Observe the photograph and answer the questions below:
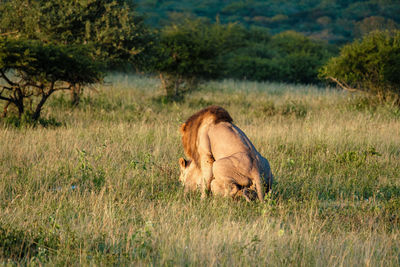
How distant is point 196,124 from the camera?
5613 millimetres

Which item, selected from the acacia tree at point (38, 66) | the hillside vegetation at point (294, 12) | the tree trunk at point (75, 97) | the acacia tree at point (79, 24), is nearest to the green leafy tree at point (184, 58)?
the acacia tree at point (79, 24)

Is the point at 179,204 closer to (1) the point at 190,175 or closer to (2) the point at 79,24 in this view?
(1) the point at 190,175

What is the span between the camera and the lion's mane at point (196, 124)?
5.50 metres

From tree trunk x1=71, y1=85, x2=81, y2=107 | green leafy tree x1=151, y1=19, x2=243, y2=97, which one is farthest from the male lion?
green leafy tree x1=151, y1=19, x2=243, y2=97

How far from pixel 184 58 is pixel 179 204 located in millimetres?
12993

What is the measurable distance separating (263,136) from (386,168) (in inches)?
110

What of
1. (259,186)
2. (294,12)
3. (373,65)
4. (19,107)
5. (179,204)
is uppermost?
(294,12)

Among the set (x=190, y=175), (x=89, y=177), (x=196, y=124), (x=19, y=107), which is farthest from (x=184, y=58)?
(x=190, y=175)

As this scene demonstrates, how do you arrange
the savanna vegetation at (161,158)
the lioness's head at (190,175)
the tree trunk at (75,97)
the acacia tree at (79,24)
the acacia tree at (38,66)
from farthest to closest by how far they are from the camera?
the acacia tree at (79,24), the tree trunk at (75,97), the acacia tree at (38,66), the lioness's head at (190,175), the savanna vegetation at (161,158)

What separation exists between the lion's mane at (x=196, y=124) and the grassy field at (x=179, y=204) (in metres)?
0.59

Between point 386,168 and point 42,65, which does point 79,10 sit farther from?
point 386,168

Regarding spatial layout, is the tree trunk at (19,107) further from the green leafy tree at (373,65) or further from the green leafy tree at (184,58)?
the green leafy tree at (373,65)

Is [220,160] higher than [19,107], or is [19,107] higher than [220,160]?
[220,160]

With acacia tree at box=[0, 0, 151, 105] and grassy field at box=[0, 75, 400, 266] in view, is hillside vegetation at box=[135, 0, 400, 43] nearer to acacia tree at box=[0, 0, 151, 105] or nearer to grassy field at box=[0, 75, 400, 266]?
acacia tree at box=[0, 0, 151, 105]
